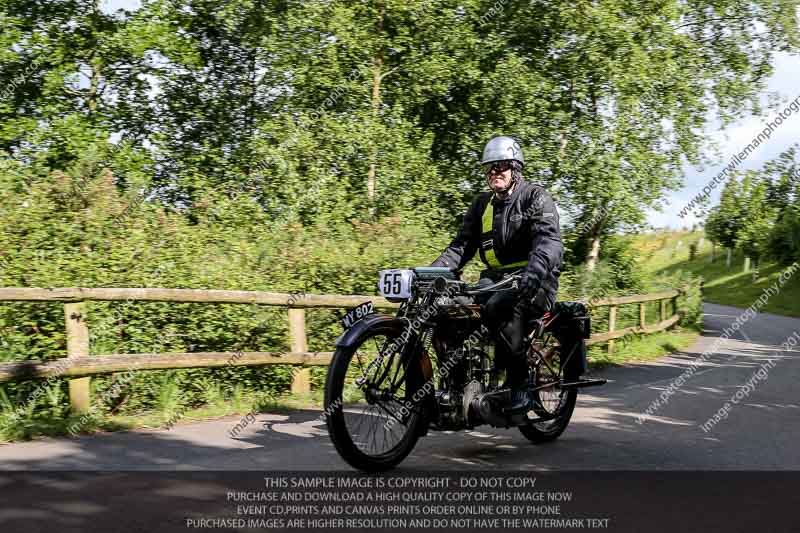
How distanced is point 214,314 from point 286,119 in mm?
13054

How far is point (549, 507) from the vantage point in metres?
4.69

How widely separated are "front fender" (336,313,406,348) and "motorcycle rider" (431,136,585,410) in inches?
31.7

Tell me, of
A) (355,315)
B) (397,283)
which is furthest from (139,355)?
(397,283)

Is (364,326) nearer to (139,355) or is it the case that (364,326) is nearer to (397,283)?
(397,283)

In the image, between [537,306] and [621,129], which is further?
[621,129]

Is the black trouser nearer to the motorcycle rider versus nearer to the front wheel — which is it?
the motorcycle rider

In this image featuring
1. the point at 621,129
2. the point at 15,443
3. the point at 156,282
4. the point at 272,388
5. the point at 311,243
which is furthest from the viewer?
the point at 621,129

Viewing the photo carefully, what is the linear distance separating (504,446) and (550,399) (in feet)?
2.13

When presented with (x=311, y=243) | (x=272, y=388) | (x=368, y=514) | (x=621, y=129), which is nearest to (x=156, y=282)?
(x=272, y=388)

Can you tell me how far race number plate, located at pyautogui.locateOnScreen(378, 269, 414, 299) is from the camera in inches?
220

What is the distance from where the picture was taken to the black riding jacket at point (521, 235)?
6.09 m

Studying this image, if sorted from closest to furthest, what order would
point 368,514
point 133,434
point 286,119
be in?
point 368,514
point 133,434
point 286,119

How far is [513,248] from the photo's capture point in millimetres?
6406

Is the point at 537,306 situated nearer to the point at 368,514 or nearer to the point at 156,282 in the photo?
the point at 368,514
